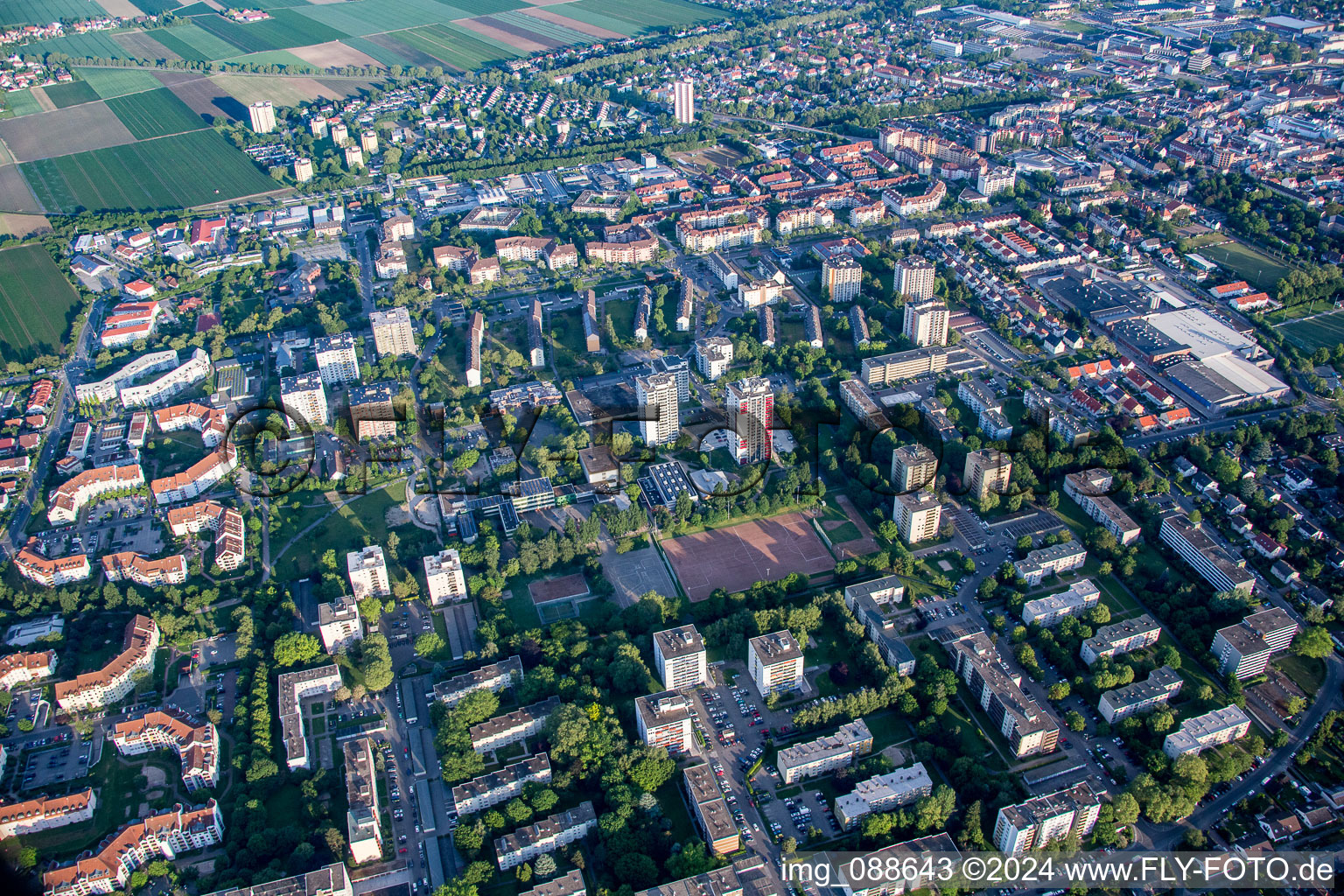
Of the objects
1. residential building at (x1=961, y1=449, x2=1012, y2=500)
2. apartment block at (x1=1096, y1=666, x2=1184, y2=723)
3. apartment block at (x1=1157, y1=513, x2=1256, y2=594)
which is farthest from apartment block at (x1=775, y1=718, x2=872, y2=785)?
apartment block at (x1=1157, y1=513, x2=1256, y2=594)

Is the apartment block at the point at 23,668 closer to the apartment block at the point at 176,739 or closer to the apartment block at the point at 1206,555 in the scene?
the apartment block at the point at 176,739

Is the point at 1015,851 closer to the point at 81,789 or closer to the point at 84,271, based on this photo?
the point at 81,789

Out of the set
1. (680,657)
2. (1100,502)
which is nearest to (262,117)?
(680,657)

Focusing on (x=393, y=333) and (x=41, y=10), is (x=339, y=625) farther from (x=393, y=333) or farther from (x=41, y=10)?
(x=41, y=10)

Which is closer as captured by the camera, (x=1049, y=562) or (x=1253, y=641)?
(x=1253, y=641)

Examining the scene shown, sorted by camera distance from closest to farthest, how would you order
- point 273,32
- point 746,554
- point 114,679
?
point 114,679, point 746,554, point 273,32

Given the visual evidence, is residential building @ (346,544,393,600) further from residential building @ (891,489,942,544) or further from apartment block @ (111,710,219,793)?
residential building @ (891,489,942,544)

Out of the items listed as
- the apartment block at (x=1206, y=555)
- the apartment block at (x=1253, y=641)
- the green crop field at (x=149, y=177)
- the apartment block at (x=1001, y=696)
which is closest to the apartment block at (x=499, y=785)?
the apartment block at (x=1001, y=696)
